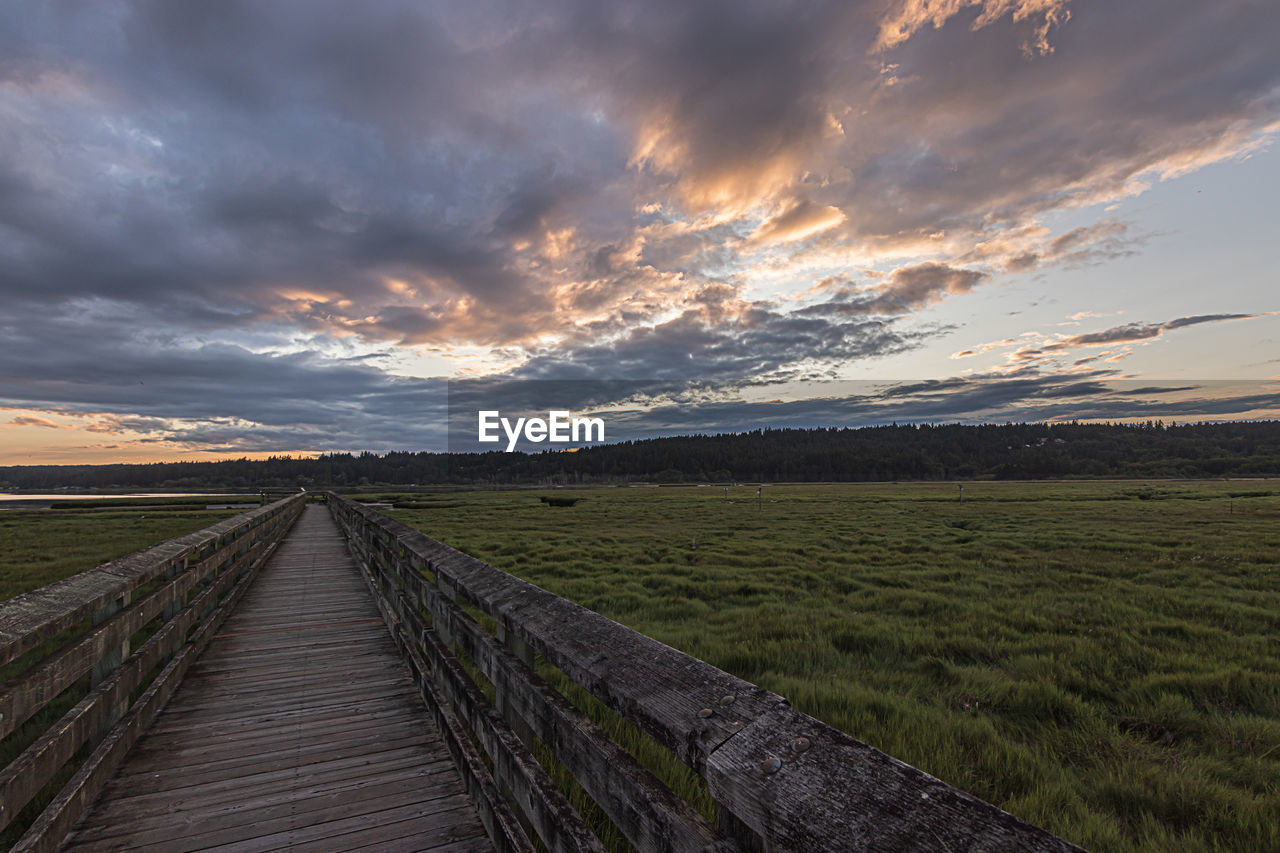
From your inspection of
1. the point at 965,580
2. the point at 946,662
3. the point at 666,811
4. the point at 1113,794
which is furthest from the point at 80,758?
the point at 965,580

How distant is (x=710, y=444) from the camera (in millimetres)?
186375

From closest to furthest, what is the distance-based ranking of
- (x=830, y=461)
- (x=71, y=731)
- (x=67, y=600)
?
(x=71, y=731) < (x=67, y=600) < (x=830, y=461)

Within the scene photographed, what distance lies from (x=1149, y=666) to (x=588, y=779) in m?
7.61

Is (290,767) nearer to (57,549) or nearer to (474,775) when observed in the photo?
(474,775)

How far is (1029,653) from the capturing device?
701 centimetres

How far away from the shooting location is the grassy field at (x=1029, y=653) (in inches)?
155

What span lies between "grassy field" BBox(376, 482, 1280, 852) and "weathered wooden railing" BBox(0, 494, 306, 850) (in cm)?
526

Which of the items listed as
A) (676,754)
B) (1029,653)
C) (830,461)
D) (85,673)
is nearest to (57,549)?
(85,673)

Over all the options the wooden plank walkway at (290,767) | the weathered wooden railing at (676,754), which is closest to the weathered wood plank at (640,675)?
the weathered wooden railing at (676,754)

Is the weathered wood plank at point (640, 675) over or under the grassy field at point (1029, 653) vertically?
over

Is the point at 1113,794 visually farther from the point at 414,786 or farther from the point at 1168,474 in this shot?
the point at 1168,474

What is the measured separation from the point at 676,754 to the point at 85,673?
16.4ft

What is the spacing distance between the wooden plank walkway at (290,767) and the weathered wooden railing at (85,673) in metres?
0.25

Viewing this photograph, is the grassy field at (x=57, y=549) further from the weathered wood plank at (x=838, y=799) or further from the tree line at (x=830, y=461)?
the tree line at (x=830, y=461)
